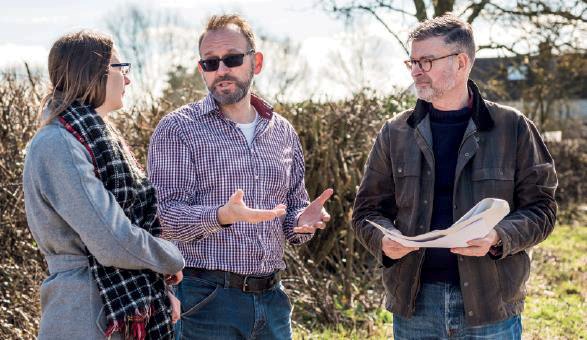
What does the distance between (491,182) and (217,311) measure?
51.2 inches

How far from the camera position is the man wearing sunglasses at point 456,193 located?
328 centimetres

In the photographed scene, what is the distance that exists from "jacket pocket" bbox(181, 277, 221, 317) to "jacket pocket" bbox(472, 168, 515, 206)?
1.19 meters

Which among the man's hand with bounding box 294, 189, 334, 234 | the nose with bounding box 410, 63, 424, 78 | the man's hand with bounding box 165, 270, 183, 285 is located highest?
the nose with bounding box 410, 63, 424, 78

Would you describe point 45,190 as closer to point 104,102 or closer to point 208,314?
point 104,102

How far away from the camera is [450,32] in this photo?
3.44m

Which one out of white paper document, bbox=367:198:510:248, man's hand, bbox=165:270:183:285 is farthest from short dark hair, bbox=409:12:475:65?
man's hand, bbox=165:270:183:285

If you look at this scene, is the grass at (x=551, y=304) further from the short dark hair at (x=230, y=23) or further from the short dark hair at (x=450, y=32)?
the short dark hair at (x=450, y=32)

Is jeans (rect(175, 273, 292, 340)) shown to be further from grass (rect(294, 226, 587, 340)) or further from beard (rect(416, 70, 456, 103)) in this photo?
grass (rect(294, 226, 587, 340))

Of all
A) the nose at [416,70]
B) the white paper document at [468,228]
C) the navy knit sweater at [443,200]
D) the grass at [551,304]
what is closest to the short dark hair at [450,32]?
the nose at [416,70]

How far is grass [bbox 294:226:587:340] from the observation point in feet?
20.3

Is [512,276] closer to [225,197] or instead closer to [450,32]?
[450,32]

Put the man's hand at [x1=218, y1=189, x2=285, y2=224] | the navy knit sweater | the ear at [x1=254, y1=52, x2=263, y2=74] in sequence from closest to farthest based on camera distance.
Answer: the man's hand at [x1=218, y1=189, x2=285, y2=224]
the navy knit sweater
the ear at [x1=254, y1=52, x2=263, y2=74]

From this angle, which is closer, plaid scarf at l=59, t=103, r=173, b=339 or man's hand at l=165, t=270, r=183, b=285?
plaid scarf at l=59, t=103, r=173, b=339

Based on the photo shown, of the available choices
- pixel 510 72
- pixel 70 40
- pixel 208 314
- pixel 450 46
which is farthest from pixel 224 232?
pixel 510 72
